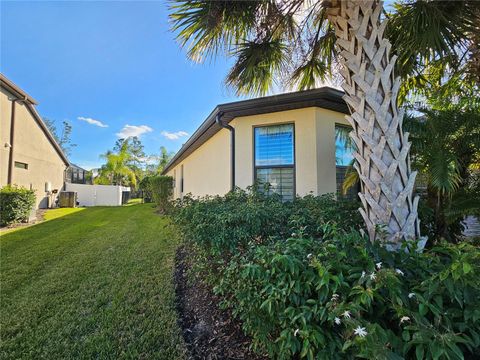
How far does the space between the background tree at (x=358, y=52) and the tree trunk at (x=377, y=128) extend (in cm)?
1

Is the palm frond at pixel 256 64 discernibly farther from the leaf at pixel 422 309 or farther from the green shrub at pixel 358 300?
the leaf at pixel 422 309

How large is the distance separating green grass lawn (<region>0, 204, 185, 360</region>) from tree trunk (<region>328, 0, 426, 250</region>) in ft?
8.87

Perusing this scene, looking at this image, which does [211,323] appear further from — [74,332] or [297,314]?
[297,314]

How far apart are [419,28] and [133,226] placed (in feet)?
33.7

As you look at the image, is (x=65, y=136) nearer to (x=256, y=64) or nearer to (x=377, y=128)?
(x=256, y=64)

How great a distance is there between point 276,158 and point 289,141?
540 mm

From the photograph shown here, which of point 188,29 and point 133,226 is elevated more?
point 188,29

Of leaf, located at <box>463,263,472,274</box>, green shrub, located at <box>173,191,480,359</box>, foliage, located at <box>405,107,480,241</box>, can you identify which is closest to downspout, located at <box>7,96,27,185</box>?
green shrub, located at <box>173,191,480,359</box>

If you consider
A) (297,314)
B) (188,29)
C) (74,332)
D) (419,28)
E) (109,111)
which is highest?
(109,111)

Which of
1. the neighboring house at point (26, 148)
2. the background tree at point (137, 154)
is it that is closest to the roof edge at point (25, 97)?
the neighboring house at point (26, 148)

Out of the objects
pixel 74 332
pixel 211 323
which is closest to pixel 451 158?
pixel 211 323

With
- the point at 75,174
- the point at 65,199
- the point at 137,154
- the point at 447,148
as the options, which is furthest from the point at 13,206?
the point at 137,154

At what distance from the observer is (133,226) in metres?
A: 9.86

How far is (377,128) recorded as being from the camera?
9.22ft
